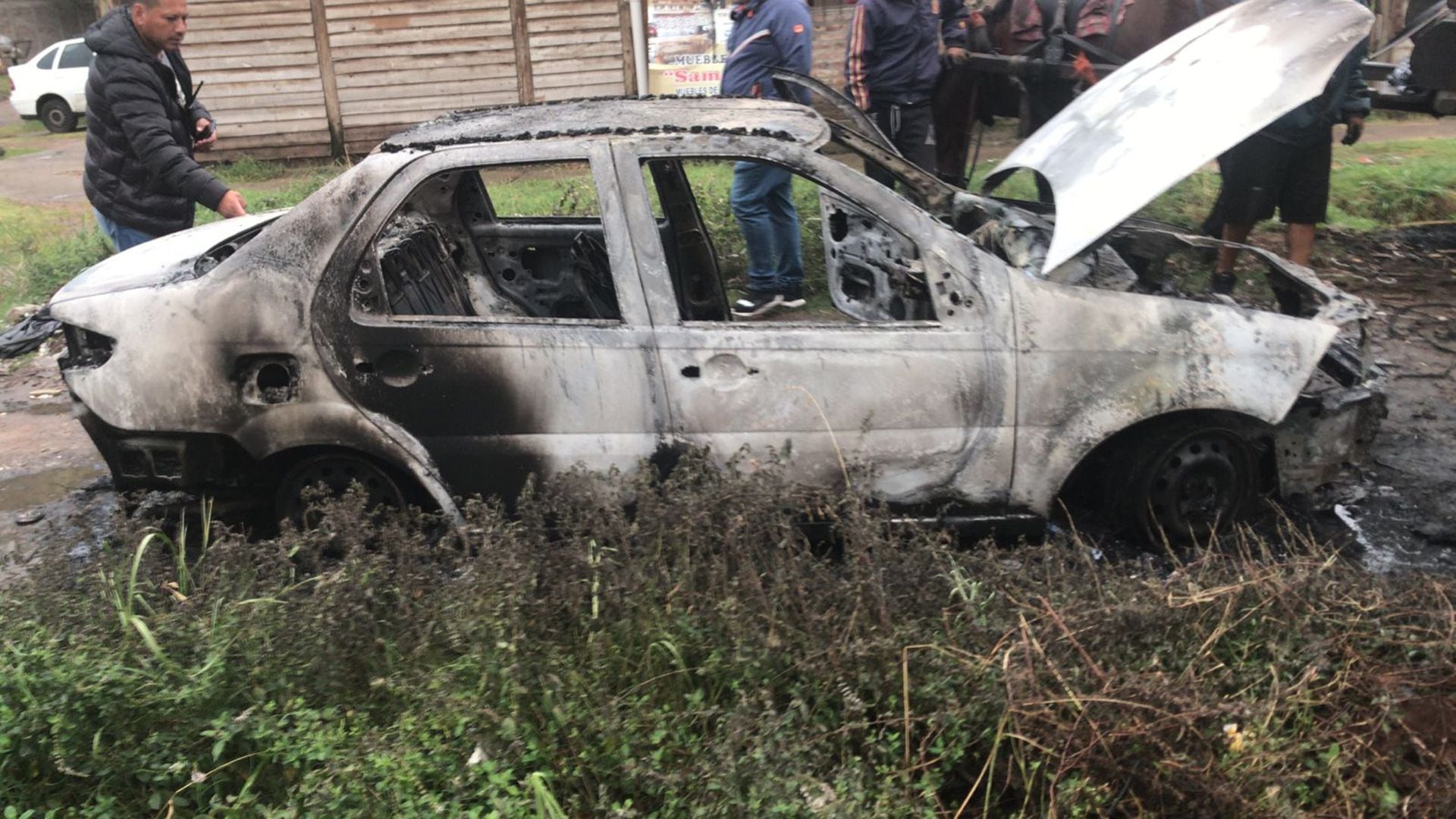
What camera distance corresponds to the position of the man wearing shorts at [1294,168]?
571 centimetres

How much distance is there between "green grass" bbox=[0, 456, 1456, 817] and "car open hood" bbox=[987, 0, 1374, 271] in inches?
46.0

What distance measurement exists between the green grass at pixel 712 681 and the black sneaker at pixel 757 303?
2914 millimetres

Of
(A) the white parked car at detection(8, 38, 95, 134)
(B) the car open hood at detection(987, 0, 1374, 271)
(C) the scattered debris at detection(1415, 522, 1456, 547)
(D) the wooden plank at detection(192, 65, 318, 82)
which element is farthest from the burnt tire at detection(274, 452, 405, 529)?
(A) the white parked car at detection(8, 38, 95, 134)

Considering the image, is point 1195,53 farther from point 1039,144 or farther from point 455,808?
point 455,808

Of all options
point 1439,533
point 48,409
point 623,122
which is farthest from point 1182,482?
point 48,409

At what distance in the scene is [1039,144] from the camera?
444 centimetres

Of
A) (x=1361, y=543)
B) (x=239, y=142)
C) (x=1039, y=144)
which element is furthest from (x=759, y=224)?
(x=239, y=142)

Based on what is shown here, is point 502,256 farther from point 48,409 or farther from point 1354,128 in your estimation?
point 1354,128

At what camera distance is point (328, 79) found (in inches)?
478

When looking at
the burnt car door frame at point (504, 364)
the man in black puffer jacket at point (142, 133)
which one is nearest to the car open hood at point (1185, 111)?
the burnt car door frame at point (504, 364)

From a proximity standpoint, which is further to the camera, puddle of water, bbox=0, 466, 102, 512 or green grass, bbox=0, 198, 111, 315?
green grass, bbox=0, 198, 111, 315

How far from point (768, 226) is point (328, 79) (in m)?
7.91

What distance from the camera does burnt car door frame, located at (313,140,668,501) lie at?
3678 millimetres

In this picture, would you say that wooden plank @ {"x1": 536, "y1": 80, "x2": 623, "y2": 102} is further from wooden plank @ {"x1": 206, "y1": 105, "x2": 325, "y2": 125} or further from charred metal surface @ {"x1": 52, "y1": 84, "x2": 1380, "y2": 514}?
charred metal surface @ {"x1": 52, "y1": 84, "x2": 1380, "y2": 514}
